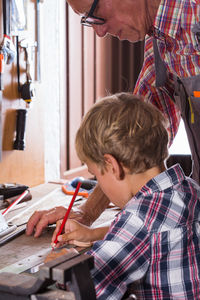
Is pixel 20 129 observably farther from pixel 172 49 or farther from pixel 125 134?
pixel 125 134

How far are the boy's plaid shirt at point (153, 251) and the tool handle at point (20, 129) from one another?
45.6 inches

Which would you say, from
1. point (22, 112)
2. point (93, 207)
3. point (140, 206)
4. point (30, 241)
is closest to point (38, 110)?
point (22, 112)

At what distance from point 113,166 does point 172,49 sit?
0.53m

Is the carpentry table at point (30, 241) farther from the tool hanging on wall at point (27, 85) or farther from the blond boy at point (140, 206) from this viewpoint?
the tool hanging on wall at point (27, 85)

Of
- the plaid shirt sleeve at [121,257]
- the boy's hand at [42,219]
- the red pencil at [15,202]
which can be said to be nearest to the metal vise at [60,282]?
the plaid shirt sleeve at [121,257]

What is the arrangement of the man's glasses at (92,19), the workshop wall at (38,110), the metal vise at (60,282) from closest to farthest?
the metal vise at (60,282) < the man's glasses at (92,19) < the workshop wall at (38,110)

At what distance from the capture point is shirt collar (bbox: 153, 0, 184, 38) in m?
1.29

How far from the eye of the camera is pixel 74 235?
50.6 inches

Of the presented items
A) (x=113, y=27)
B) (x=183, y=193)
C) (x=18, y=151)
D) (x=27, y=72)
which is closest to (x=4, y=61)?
(x=27, y=72)

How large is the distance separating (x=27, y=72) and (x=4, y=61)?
20 cm

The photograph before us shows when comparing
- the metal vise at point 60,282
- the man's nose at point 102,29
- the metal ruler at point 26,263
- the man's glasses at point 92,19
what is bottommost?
the metal ruler at point 26,263

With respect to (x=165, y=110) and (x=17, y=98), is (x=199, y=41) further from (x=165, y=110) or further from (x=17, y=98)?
(x=17, y=98)

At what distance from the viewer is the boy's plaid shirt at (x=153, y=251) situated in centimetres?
98

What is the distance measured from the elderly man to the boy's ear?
0.36 meters
